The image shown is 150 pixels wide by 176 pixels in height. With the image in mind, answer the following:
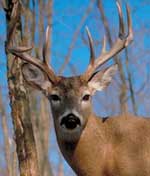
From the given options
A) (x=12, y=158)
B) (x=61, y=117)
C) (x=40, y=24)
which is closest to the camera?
(x=61, y=117)

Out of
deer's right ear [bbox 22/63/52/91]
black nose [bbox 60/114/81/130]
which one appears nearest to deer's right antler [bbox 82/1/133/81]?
deer's right ear [bbox 22/63/52/91]

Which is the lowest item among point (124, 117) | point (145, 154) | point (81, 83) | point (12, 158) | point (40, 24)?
point (12, 158)

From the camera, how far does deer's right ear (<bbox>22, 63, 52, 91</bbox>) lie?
310 inches

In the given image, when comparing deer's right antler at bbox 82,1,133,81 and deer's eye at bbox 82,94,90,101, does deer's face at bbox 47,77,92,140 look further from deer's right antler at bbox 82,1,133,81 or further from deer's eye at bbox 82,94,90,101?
deer's right antler at bbox 82,1,133,81

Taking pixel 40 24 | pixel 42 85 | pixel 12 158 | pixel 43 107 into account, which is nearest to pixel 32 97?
pixel 43 107

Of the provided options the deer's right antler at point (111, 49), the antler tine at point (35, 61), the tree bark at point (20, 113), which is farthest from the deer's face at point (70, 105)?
the tree bark at point (20, 113)

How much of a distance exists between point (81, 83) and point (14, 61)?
3914mm

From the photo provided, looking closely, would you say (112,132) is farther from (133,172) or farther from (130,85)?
(130,85)

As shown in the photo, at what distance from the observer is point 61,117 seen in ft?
23.2

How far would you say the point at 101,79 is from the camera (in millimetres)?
8133

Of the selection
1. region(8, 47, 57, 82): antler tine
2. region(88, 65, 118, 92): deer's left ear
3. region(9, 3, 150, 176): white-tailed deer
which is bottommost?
region(9, 3, 150, 176): white-tailed deer

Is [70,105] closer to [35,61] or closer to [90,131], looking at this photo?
[90,131]

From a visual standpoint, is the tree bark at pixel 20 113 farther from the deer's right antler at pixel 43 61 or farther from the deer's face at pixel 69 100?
the deer's face at pixel 69 100

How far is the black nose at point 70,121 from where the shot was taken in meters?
6.96
